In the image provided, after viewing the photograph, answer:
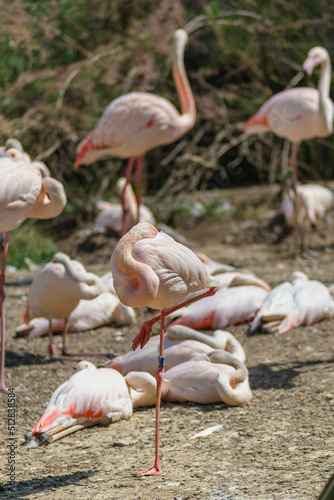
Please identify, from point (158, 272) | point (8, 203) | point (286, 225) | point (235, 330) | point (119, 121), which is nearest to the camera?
point (158, 272)

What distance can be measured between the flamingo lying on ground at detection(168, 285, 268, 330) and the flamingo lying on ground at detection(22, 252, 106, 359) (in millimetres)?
761

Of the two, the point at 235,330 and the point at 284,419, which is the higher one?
the point at 284,419

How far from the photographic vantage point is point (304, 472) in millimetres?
2523

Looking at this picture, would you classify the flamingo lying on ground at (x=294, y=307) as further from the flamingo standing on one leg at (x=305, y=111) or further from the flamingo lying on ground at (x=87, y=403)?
the flamingo standing on one leg at (x=305, y=111)

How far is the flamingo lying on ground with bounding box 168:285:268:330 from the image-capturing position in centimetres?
475

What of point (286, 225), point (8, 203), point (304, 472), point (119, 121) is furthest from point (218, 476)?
point (286, 225)

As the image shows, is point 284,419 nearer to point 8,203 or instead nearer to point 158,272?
point 158,272

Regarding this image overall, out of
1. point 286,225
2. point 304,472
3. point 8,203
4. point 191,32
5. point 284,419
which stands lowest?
point 286,225

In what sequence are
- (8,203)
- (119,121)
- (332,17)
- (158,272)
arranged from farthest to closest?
(332,17)
(119,121)
(8,203)
(158,272)

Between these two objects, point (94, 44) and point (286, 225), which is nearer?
point (286, 225)

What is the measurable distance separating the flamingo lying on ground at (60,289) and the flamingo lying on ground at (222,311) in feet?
2.50

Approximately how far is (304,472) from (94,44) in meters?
7.87

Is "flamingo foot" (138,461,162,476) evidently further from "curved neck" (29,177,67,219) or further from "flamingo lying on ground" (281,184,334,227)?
"flamingo lying on ground" (281,184,334,227)

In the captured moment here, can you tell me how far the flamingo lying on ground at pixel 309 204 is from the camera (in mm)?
7668
